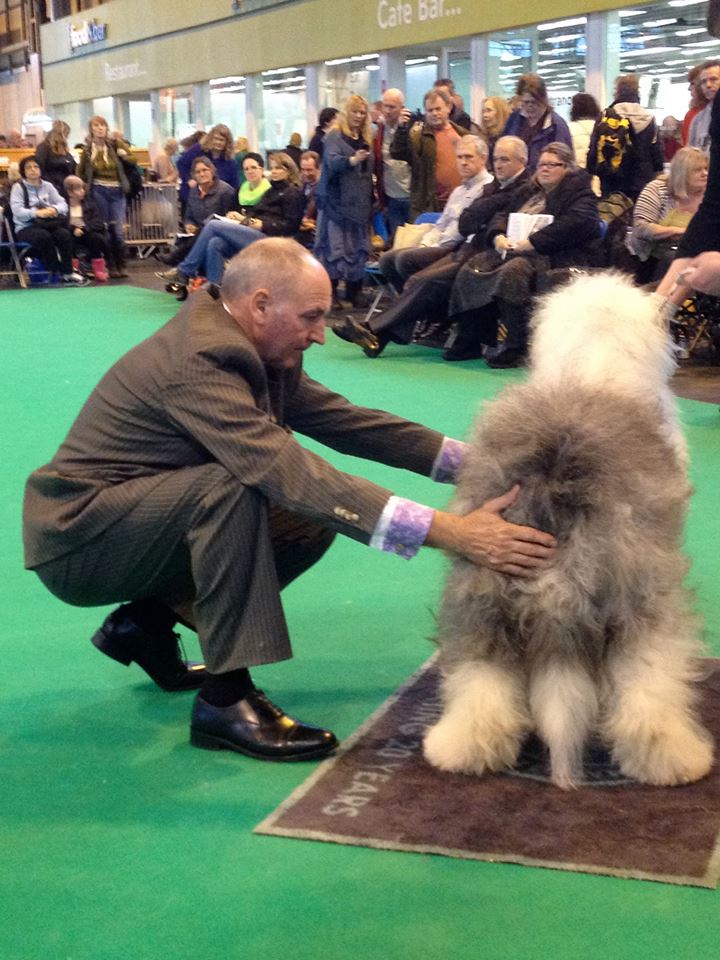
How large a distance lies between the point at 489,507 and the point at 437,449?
0.61 meters

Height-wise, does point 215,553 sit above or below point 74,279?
above

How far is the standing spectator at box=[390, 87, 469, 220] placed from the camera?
31.8 ft

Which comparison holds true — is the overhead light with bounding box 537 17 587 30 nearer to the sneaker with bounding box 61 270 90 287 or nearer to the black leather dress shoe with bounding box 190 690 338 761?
the sneaker with bounding box 61 270 90 287

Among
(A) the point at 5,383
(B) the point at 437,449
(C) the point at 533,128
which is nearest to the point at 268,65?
(C) the point at 533,128

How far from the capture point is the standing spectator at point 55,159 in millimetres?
14242

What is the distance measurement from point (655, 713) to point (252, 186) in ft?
35.8

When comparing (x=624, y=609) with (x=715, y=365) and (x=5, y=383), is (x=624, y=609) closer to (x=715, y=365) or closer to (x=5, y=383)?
(x=715, y=365)

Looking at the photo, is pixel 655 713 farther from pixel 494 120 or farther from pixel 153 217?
pixel 153 217

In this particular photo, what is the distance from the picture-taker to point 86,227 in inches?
572

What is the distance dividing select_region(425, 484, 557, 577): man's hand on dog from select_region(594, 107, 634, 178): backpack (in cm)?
689

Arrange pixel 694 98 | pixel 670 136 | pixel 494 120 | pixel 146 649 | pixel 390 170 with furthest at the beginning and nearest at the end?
1. pixel 670 136
2. pixel 390 170
3. pixel 494 120
4. pixel 694 98
5. pixel 146 649

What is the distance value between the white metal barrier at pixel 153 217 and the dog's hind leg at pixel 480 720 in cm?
1508

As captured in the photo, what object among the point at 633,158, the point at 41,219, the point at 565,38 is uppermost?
the point at 565,38

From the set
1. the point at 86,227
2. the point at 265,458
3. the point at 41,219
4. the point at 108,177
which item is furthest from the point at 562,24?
the point at 265,458
